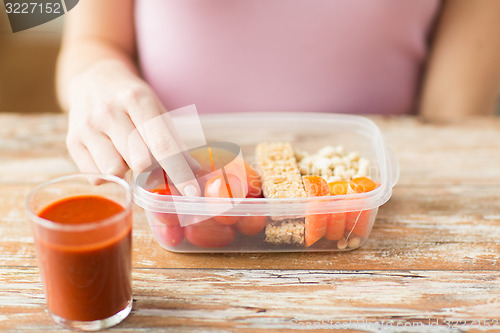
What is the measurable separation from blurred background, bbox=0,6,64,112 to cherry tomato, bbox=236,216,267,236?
2.30 meters

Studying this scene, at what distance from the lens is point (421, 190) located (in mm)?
858

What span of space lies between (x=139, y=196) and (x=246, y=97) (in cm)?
56

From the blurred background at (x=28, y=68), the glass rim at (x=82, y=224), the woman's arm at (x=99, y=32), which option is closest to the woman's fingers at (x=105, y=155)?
the glass rim at (x=82, y=224)

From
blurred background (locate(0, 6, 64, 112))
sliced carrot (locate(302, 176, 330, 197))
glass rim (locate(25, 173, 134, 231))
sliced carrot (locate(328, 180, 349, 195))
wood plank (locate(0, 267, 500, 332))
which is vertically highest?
glass rim (locate(25, 173, 134, 231))

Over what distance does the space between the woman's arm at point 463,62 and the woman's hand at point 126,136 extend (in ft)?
2.30

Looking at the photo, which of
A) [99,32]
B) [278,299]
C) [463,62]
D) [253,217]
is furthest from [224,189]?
[463,62]

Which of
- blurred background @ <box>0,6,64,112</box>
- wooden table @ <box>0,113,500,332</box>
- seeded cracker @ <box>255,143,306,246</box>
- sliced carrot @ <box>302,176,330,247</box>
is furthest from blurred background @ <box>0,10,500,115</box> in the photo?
sliced carrot @ <box>302,176,330,247</box>

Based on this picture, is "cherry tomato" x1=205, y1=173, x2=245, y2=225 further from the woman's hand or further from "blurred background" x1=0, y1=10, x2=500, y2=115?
"blurred background" x1=0, y1=10, x2=500, y2=115

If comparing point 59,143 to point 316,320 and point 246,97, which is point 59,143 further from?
point 316,320

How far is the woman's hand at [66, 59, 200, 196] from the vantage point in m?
0.68

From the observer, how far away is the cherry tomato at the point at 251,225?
659 millimetres

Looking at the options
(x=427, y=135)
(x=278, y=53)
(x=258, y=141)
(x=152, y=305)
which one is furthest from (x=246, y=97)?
(x=152, y=305)

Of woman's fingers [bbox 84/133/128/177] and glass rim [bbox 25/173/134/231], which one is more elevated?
glass rim [bbox 25/173/134/231]

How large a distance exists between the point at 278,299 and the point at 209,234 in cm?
13
